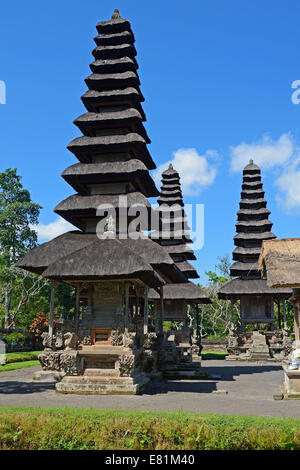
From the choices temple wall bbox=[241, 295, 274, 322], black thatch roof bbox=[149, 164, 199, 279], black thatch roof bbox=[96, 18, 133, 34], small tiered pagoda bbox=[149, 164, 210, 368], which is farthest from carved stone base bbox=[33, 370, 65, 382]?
temple wall bbox=[241, 295, 274, 322]

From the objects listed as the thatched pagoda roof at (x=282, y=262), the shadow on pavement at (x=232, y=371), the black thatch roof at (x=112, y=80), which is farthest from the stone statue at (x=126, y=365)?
the black thatch roof at (x=112, y=80)

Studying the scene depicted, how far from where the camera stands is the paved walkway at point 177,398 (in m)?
11.1

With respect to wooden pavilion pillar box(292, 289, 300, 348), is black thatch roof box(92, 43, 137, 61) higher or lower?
higher

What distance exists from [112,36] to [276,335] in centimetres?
2566

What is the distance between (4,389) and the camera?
14867mm

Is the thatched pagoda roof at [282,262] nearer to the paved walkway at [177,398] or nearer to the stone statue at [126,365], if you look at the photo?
the paved walkway at [177,398]

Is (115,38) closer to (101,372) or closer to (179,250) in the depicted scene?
(101,372)

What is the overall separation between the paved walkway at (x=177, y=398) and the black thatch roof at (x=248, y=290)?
15.3 meters

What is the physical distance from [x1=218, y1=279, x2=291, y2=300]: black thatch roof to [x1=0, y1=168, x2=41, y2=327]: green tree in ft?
64.5

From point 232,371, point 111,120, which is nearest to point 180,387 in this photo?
point 232,371

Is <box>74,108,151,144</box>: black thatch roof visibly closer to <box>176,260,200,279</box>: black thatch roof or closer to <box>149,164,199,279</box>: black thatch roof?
<box>149,164,199,279</box>: black thatch roof

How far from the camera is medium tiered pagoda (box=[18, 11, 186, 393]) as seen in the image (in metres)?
14.8

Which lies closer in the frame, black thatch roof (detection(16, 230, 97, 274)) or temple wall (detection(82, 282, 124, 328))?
temple wall (detection(82, 282, 124, 328))

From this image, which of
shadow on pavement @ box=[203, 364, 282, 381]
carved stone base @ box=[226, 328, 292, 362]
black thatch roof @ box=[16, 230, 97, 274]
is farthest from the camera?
carved stone base @ box=[226, 328, 292, 362]
